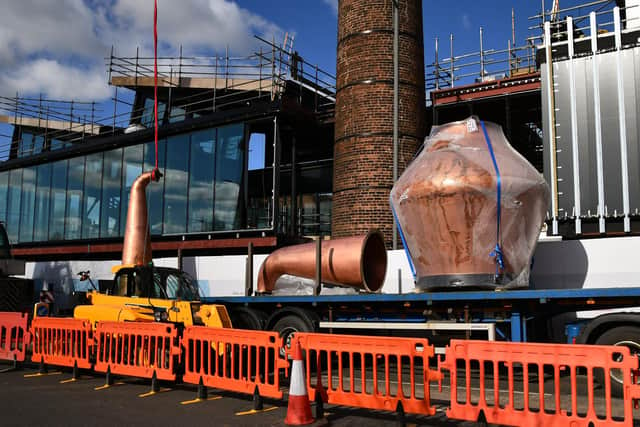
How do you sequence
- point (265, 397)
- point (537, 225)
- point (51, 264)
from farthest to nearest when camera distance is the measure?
point (51, 264) < point (537, 225) < point (265, 397)

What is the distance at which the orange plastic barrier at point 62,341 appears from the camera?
10195 mm

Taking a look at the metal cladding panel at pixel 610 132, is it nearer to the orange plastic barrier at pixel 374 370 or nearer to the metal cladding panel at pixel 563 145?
the metal cladding panel at pixel 563 145

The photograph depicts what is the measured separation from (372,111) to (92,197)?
44.9ft

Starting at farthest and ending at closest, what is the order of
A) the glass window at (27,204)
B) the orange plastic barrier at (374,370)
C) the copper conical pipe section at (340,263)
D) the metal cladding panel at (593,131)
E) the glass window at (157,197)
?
the glass window at (27,204)
the glass window at (157,197)
the metal cladding panel at (593,131)
the copper conical pipe section at (340,263)
the orange plastic barrier at (374,370)

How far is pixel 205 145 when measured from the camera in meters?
22.0

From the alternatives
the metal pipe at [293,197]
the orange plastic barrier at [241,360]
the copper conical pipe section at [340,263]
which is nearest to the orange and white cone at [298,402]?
the orange plastic barrier at [241,360]

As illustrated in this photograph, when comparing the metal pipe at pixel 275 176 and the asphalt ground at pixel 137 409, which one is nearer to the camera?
the asphalt ground at pixel 137 409

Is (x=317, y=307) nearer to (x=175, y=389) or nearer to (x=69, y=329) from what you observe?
(x=175, y=389)

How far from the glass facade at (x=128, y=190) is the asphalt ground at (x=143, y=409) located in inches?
469

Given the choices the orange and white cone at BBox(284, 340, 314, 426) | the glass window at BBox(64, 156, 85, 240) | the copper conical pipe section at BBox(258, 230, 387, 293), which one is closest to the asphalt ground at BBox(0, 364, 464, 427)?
the orange and white cone at BBox(284, 340, 314, 426)


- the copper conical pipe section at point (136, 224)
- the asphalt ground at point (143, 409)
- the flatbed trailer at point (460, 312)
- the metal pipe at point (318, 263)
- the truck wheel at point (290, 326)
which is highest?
the copper conical pipe section at point (136, 224)

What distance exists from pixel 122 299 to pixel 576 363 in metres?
8.21

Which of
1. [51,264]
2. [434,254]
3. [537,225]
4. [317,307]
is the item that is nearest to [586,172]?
[537,225]

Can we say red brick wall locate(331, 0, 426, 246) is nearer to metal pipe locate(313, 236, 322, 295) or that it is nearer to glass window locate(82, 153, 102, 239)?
metal pipe locate(313, 236, 322, 295)
